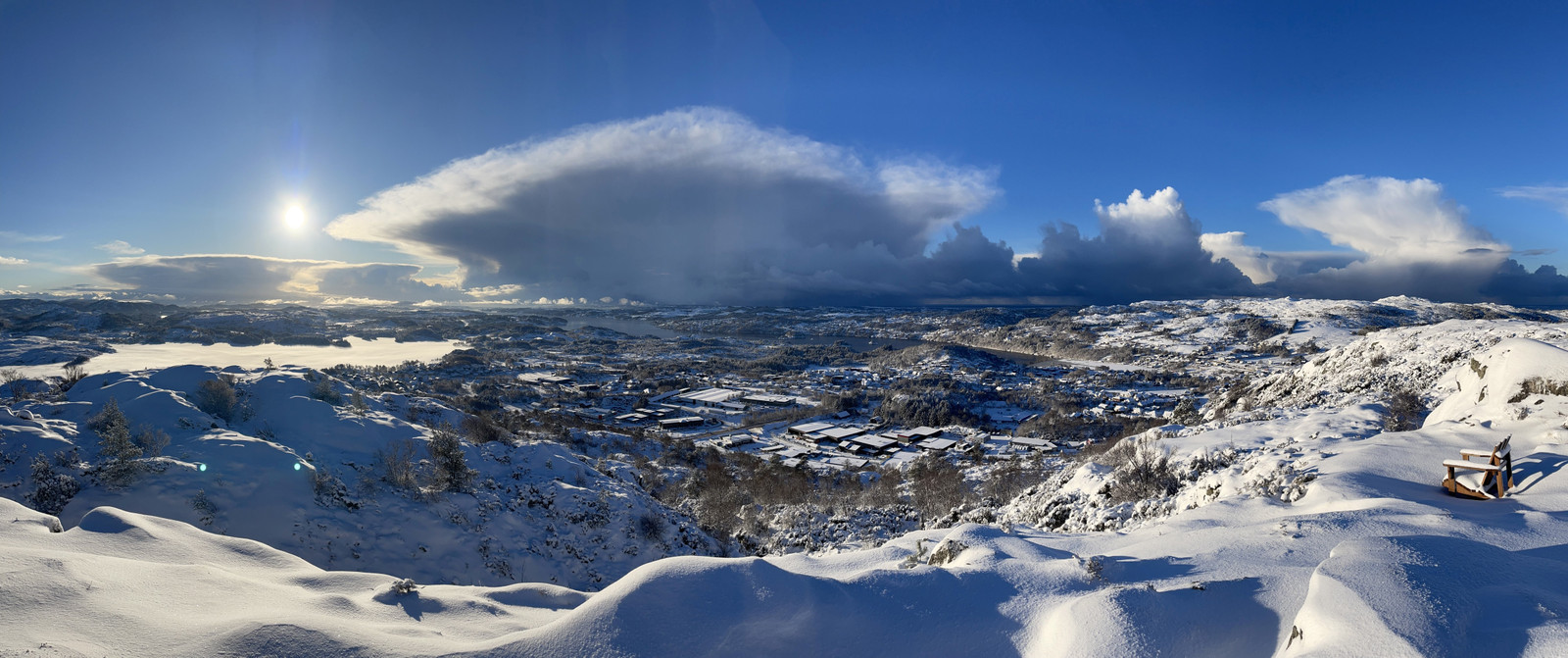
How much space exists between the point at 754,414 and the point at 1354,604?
6777 cm

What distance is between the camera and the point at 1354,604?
15.3 feet

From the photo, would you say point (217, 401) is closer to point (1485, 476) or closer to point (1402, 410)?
point (1485, 476)

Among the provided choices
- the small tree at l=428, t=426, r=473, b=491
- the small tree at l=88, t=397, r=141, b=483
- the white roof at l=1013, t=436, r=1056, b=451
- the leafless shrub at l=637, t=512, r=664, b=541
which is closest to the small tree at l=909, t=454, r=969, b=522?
the leafless shrub at l=637, t=512, r=664, b=541

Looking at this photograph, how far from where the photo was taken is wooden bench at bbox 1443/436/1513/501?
29.0 feet

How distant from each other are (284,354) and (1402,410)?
13019 centimetres

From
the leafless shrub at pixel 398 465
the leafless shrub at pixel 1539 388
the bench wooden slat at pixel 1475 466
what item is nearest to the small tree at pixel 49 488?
the leafless shrub at pixel 398 465

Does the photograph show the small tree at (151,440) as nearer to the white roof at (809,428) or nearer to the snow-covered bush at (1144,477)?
the snow-covered bush at (1144,477)

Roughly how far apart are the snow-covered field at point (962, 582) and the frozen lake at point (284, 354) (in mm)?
68263

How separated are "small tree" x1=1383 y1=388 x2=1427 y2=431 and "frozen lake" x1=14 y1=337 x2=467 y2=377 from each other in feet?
281

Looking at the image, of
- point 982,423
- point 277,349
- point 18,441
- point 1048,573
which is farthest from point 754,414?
point 277,349

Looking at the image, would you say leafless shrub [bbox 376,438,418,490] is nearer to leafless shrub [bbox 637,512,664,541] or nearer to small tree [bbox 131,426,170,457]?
small tree [bbox 131,426,170,457]

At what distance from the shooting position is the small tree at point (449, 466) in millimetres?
16984

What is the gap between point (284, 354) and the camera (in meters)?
92.4

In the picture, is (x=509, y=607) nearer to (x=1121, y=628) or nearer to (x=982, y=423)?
(x=1121, y=628)
